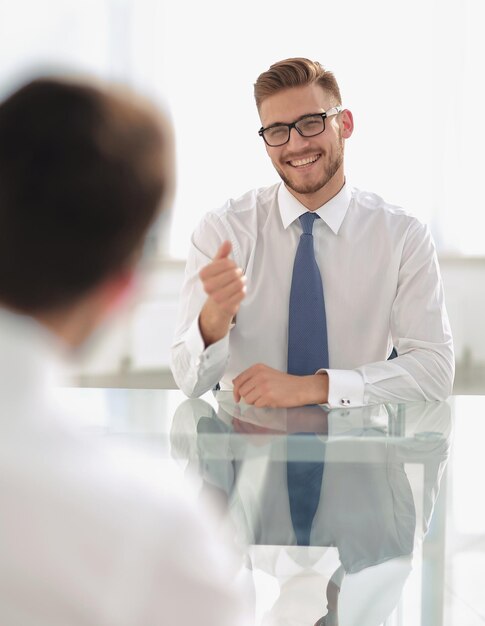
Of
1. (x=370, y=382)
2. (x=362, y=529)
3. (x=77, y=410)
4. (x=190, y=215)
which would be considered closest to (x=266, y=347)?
(x=370, y=382)

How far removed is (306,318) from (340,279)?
19 cm

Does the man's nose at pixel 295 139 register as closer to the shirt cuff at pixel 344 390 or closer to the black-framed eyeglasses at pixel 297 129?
the black-framed eyeglasses at pixel 297 129

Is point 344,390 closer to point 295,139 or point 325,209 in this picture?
point 325,209

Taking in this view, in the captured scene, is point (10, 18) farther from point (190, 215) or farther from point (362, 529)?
point (362, 529)

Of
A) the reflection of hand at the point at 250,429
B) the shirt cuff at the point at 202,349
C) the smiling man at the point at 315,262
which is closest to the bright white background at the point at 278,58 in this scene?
the smiling man at the point at 315,262

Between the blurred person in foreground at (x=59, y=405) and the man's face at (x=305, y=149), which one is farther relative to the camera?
the man's face at (x=305, y=149)

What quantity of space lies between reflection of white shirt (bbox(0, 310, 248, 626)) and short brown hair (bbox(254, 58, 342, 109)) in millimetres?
2218

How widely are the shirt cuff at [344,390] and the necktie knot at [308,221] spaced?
69 centimetres

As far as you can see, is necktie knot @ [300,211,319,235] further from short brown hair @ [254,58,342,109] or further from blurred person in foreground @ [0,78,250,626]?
blurred person in foreground @ [0,78,250,626]

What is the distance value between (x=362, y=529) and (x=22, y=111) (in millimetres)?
839

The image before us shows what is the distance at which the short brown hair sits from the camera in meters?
2.75

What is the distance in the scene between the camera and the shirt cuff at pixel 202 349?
2.23 metres

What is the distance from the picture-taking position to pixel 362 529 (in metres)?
1.28

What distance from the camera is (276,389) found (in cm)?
210
